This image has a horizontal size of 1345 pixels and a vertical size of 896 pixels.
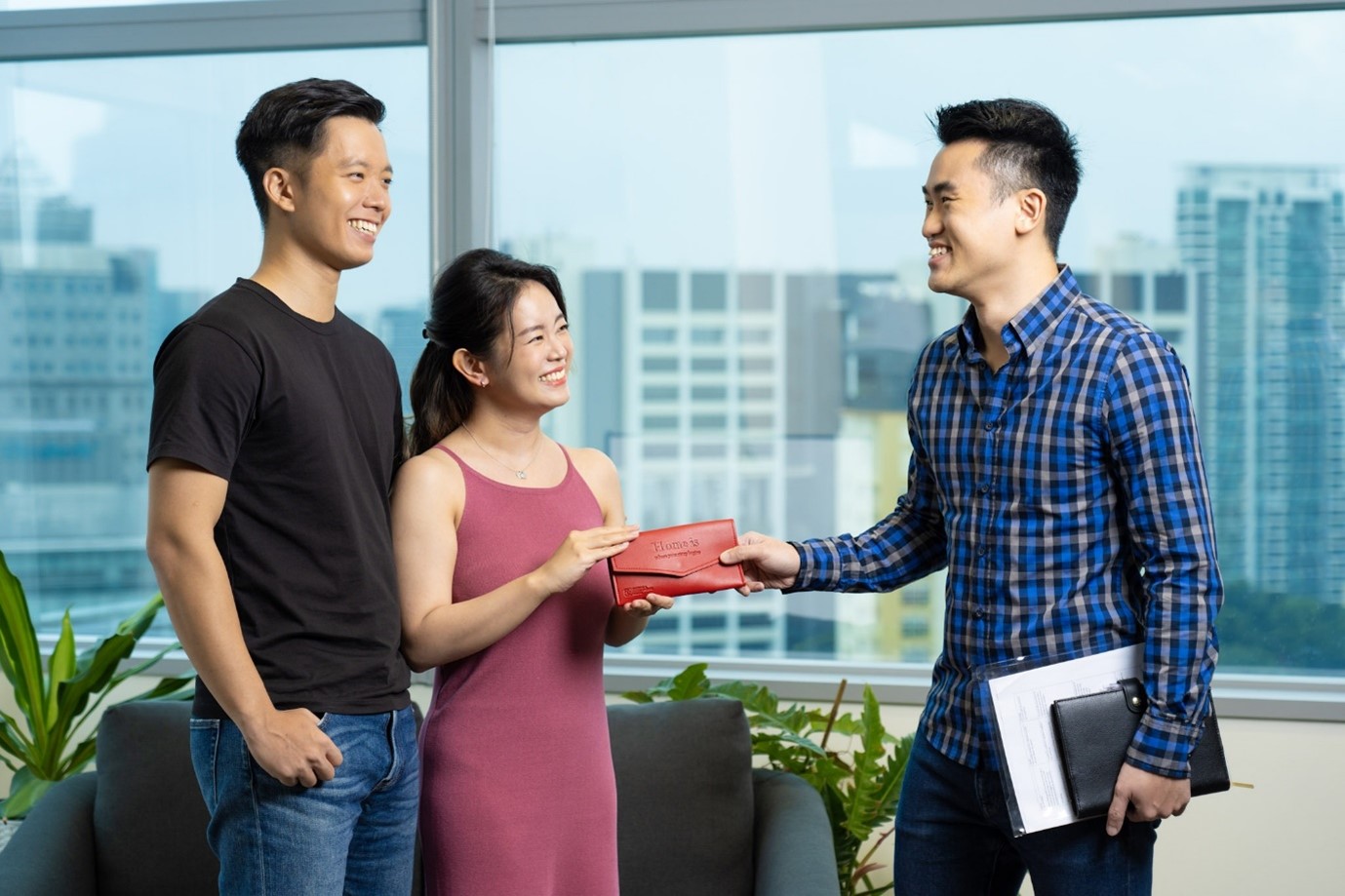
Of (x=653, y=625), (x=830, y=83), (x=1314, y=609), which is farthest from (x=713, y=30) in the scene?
(x=1314, y=609)

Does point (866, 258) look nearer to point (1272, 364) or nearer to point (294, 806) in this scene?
point (1272, 364)

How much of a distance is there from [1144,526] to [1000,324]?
13.0 inches

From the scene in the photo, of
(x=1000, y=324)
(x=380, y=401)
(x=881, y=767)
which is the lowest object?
(x=881, y=767)

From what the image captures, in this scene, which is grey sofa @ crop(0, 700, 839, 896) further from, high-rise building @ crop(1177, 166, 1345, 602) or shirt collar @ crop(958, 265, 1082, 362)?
high-rise building @ crop(1177, 166, 1345, 602)

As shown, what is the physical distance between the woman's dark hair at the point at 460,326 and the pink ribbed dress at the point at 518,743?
0.11 meters

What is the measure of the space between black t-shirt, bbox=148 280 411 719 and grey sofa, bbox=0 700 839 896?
99 cm

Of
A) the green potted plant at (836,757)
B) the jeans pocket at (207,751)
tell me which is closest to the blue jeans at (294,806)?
the jeans pocket at (207,751)

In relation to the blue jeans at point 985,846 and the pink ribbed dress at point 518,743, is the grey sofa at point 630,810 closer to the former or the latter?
the blue jeans at point 985,846

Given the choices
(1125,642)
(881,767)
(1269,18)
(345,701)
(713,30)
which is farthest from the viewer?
(713,30)

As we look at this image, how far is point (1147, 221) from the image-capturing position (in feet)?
9.71

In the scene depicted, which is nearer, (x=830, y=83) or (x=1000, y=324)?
(x=1000, y=324)

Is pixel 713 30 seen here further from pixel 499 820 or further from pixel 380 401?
pixel 499 820

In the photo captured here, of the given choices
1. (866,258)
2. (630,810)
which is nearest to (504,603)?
(630,810)

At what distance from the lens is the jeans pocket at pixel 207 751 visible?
1.46m
